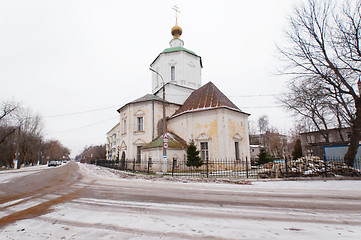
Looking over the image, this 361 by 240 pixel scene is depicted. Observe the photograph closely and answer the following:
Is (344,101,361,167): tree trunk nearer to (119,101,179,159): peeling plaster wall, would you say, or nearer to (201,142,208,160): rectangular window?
(201,142,208,160): rectangular window

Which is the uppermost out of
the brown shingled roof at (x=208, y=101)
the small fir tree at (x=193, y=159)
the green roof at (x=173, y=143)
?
the brown shingled roof at (x=208, y=101)

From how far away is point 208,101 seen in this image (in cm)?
2092

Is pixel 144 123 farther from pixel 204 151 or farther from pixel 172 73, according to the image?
pixel 204 151

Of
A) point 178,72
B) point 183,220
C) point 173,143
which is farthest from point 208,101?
point 183,220

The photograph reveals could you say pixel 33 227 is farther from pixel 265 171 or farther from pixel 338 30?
Answer: pixel 338 30

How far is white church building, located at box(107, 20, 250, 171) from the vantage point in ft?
63.7

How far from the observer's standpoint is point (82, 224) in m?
3.56

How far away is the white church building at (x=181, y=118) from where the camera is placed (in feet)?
63.7

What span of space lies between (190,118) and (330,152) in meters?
12.9

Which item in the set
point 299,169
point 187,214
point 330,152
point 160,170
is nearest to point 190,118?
point 160,170

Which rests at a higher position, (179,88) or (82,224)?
(179,88)

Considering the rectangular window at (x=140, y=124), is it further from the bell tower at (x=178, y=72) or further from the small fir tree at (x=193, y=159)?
the small fir tree at (x=193, y=159)

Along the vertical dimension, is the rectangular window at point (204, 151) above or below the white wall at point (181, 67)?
below

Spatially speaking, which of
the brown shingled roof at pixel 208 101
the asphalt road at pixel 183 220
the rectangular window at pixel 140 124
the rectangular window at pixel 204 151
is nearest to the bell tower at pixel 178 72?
the brown shingled roof at pixel 208 101
